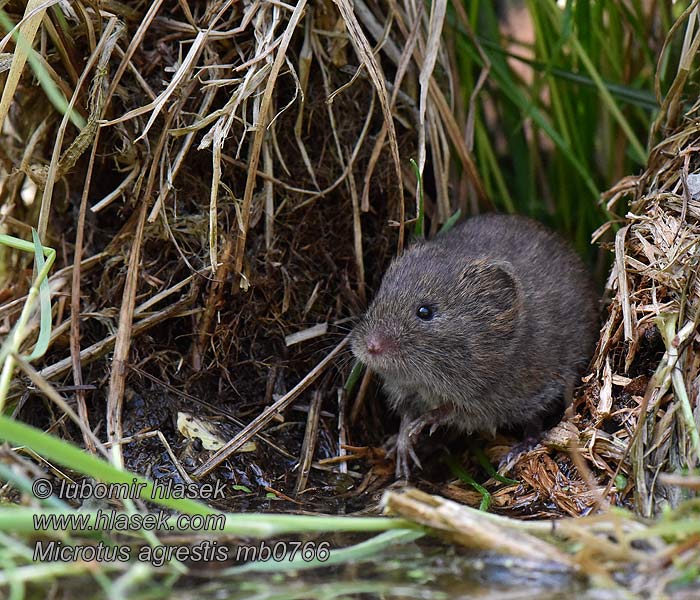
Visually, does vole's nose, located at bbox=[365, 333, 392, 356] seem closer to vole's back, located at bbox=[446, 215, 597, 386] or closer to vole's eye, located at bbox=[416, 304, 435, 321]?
vole's eye, located at bbox=[416, 304, 435, 321]

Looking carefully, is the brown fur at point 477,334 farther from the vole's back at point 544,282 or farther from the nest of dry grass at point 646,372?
the nest of dry grass at point 646,372

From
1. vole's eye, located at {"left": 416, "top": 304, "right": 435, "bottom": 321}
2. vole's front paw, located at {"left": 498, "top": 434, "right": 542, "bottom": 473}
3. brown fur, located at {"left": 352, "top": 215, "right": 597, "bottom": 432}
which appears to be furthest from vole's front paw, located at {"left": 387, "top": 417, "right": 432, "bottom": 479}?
vole's eye, located at {"left": 416, "top": 304, "right": 435, "bottom": 321}

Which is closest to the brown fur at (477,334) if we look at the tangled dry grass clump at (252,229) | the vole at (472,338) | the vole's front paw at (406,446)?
the vole at (472,338)

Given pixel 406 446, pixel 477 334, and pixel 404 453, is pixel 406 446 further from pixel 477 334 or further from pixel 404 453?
pixel 477 334

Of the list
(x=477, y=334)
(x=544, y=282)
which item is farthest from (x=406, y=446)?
(x=544, y=282)

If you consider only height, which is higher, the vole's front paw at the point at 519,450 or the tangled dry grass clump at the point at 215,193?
the tangled dry grass clump at the point at 215,193

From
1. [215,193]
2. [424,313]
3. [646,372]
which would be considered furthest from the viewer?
[424,313]
